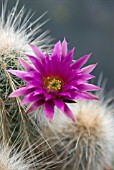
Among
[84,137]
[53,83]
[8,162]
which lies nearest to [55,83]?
[53,83]

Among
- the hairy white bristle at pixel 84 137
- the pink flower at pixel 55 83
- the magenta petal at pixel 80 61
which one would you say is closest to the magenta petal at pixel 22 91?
the pink flower at pixel 55 83

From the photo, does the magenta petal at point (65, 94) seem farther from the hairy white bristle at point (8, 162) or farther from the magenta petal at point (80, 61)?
the hairy white bristle at point (8, 162)

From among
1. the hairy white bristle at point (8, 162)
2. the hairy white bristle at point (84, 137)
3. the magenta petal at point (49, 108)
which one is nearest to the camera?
the magenta petal at point (49, 108)

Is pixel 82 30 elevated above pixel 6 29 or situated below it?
below

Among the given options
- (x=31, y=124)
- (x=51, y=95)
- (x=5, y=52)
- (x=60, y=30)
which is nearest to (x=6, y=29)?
(x=5, y=52)

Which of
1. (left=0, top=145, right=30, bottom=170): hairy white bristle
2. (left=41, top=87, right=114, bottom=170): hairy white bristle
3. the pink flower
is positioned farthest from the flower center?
(left=41, top=87, right=114, bottom=170): hairy white bristle

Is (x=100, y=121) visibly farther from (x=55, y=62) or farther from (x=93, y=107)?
(x=55, y=62)

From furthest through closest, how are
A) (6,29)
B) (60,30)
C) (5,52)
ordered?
(60,30) < (6,29) < (5,52)

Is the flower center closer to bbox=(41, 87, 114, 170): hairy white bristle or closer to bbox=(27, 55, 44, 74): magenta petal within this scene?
bbox=(27, 55, 44, 74): magenta petal

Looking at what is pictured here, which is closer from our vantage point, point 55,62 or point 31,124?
point 55,62
